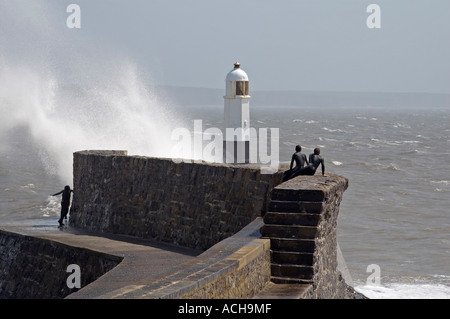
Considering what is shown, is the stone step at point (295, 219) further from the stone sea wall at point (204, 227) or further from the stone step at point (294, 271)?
the stone step at point (294, 271)

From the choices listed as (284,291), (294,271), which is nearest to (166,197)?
(294,271)

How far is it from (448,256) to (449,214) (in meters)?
6.92

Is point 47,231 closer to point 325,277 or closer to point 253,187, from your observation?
point 253,187

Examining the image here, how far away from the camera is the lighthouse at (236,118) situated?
1484 centimetres

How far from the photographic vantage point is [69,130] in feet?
117

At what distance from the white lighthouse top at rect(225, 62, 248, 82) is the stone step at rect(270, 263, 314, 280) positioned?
7076mm

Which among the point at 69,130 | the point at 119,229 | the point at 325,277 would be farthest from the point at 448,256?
the point at 69,130

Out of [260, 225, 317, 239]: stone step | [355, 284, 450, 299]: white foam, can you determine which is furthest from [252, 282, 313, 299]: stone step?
[355, 284, 450, 299]: white foam

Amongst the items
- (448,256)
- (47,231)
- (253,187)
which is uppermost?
(253,187)

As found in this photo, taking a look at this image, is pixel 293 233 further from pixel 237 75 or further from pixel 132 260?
pixel 237 75

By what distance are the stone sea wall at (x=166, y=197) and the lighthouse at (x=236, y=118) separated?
2.07 metres

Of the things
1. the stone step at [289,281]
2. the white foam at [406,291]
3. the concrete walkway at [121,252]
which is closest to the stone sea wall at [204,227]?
the stone step at [289,281]

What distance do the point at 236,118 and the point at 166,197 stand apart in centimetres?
313
